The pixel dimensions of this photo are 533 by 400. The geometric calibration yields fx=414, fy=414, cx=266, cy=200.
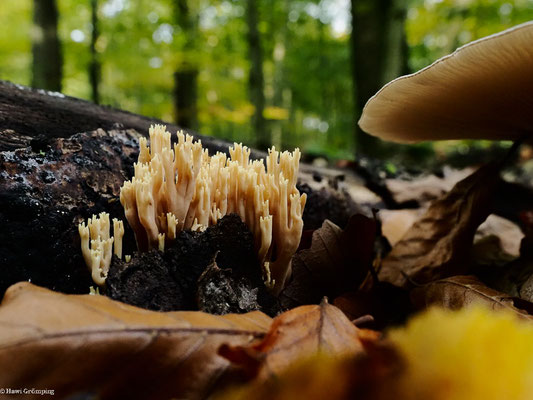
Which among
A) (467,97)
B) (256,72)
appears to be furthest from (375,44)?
(467,97)

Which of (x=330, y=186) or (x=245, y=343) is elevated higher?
(x=330, y=186)

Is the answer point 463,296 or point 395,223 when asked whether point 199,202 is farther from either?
point 395,223

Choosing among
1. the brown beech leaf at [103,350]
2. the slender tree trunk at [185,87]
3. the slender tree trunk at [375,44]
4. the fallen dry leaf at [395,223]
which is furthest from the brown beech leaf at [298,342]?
the slender tree trunk at [185,87]

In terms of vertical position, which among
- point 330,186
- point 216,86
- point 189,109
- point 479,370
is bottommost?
point 479,370

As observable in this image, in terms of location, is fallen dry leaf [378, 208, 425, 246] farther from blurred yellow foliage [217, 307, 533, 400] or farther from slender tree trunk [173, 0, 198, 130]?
slender tree trunk [173, 0, 198, 130]

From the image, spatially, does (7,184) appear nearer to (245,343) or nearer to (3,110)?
(3,110)

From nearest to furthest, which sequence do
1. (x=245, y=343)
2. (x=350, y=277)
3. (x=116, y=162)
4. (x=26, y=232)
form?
(x=245, y=343) < (x=26, y=232) < (x=350, y=277) < (x=116, y=162)

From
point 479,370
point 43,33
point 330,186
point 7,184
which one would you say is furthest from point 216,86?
point 479,370
